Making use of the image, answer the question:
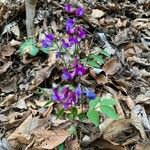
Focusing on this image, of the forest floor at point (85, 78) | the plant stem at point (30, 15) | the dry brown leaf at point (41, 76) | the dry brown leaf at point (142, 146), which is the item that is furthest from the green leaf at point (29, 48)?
the dry brown leaf at point (142, 146)

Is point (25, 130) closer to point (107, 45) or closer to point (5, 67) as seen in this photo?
point (5, 67)

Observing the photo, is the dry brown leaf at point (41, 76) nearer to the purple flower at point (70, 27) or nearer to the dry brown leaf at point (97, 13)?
the purple flower at point (70, 27)

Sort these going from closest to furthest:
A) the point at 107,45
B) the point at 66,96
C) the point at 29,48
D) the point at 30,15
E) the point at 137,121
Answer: the point at 66,96
the point at 137,121
the point at 29,48
the point at 107,45
the point at 30,15

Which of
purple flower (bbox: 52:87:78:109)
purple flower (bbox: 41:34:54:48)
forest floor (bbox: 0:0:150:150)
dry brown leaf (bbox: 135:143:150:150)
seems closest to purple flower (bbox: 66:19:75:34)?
purple flower (bbox: 41:34:54:48)

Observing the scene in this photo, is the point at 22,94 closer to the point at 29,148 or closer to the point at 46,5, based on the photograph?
the point at 29,148

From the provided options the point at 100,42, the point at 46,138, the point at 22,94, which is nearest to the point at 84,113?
the point at 46,138

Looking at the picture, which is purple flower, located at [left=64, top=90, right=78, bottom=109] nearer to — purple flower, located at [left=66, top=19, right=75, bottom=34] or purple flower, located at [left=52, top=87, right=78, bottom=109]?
purple flower, located at [left=52, top=87, right=78, bottom=109]

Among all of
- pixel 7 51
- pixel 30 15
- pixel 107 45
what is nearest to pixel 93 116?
pixel 107 45
